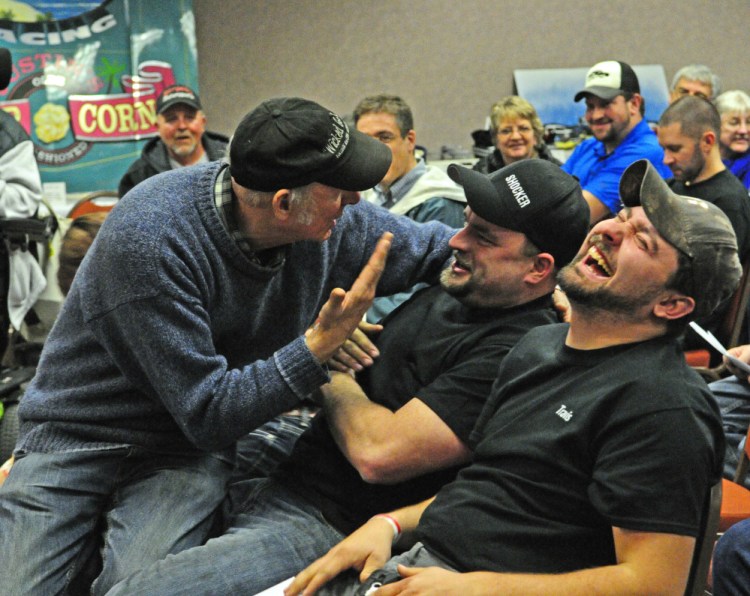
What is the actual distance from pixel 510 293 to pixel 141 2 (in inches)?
174

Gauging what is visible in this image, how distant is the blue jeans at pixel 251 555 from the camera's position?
1.55 m

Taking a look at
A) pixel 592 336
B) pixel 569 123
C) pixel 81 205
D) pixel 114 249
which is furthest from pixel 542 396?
pixel 569 123

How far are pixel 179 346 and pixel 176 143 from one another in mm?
2957

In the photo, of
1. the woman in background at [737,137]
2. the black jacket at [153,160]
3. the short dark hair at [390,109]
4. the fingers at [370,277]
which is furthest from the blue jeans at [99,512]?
the woman in background at [737,137]

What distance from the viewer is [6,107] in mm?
5207

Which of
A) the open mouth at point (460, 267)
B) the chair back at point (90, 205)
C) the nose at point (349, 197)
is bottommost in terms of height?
the chair back at point (90, 205)

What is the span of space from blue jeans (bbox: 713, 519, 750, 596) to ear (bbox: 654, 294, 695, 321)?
61 cm

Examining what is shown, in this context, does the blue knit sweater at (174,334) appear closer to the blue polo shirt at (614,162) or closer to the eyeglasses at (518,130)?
the blue polo shirt at (614,162)

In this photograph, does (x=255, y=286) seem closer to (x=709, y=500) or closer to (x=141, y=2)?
(x=709, y=500)

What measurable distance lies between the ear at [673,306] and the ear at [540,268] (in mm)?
355

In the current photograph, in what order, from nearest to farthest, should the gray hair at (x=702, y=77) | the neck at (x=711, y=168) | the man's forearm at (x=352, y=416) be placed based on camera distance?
the man's forearm at (x=352, y=416) → the neck at (x=711, y=168) → the gray hair at (x=702, y=77)

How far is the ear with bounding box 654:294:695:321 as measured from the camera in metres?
1.40

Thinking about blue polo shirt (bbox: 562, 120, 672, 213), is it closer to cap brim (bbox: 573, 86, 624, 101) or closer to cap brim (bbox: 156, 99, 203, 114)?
cap brim (bbox: 573, 86, 624, 101)

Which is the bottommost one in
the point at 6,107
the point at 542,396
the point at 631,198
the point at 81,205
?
the point at 81,205
